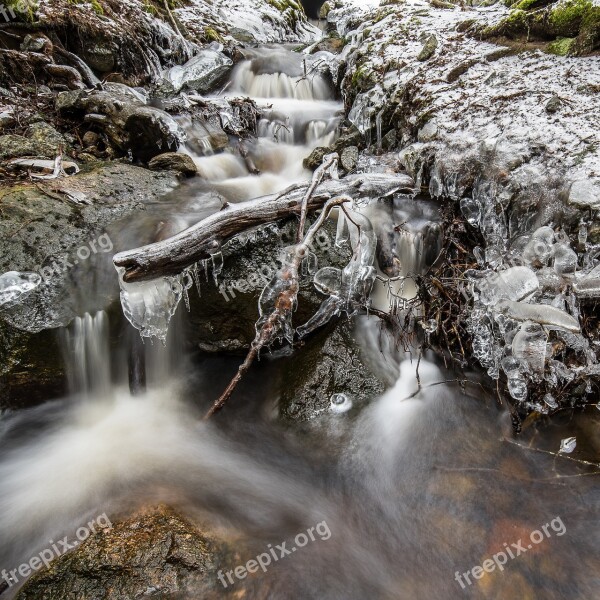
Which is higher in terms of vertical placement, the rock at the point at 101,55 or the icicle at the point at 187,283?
the rock at the point at 101,55

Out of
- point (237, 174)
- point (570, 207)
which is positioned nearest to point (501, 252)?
point (570, 207)

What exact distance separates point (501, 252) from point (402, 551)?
2.46 meters

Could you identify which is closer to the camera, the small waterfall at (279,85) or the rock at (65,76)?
the rock at (65,76)

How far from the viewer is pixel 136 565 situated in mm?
2102

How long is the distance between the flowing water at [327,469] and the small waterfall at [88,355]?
0.01m

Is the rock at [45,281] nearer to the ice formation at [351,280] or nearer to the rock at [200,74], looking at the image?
the ice formation at [351,280]

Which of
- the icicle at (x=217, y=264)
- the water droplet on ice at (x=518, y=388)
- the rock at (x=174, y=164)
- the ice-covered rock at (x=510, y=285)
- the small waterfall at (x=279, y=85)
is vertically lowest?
the water droplet on ice at (x=518, y=388)

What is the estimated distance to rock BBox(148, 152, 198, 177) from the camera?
5.11m

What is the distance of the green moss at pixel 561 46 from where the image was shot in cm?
460

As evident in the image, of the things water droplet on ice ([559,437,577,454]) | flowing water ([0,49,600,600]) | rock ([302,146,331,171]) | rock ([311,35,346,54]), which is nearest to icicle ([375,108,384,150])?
rock ([302,146,331,171])

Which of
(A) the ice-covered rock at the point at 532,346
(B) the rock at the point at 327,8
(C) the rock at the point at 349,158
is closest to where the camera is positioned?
→ (A) the ice-covered rock at the point at 532,346

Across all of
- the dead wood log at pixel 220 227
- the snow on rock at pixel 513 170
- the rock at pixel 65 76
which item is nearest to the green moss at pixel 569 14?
the snow on rock at pixel 513 170

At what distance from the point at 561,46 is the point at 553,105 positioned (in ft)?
4.79

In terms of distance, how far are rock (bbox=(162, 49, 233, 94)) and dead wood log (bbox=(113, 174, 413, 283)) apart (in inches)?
213
